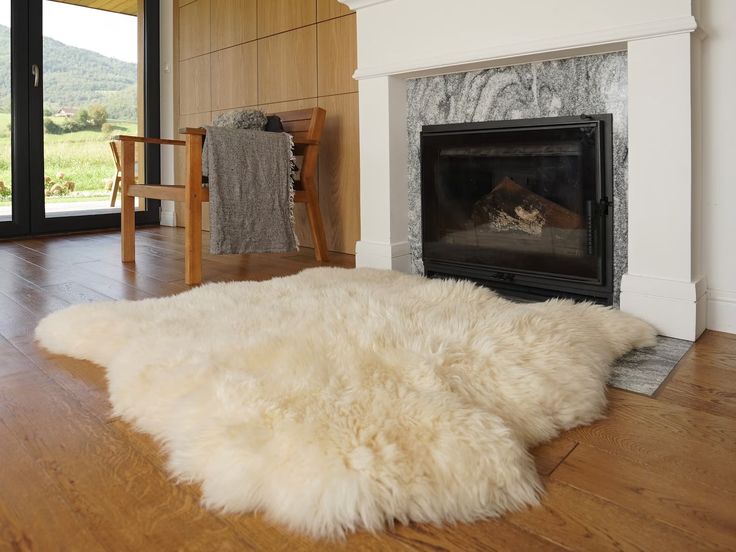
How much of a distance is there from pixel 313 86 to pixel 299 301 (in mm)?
1945

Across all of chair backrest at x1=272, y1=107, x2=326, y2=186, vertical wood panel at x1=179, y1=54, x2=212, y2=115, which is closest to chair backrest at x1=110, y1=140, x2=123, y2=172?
vertical wood panel at x1=179, y1=54, x2=212, y2=115

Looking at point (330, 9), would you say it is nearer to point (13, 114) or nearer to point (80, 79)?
point (80, 79)

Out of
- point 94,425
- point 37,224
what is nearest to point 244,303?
point 94,425

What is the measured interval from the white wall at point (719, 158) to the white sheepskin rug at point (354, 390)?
12.5 inches

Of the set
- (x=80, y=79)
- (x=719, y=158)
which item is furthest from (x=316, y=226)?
(x=80, y=79)

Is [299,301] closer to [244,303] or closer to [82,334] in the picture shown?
[244,303]

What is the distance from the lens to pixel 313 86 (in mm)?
3256

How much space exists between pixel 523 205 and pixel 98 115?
337 cm

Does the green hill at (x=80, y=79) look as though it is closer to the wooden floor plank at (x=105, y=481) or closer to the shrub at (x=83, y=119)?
the shrub at (x=83, y=119)

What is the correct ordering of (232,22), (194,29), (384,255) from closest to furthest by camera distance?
(384,255) < (232,22) < (194,29)

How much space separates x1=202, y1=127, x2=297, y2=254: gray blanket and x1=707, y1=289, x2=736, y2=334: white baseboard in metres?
1.66

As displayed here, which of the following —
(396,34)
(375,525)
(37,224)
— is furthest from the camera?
(37,224)

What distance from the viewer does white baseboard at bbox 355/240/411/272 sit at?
2.47 m

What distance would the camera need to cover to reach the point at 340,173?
3.16m
